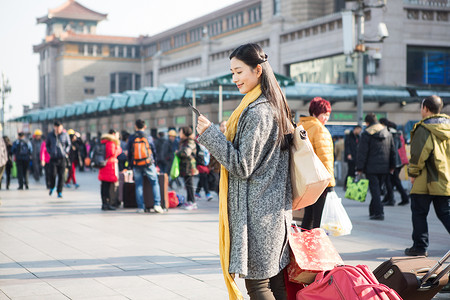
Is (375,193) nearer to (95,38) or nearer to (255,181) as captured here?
(255,181)

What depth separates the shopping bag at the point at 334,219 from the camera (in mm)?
6750

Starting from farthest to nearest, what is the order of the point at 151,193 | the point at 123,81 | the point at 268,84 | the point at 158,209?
the point at 123,81 → the point at 151,193 → the point at 158,209 → the point at 268,84

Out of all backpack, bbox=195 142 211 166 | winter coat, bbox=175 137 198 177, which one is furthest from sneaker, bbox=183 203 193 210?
backpack, bbox=195 142 211 166

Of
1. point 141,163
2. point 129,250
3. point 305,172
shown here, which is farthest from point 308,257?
point 141,163

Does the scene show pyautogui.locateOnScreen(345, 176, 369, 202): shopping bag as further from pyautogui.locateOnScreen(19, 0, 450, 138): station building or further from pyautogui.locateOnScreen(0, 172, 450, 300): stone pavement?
pyautogui.locateOnScreen(19, 0, 450, 138): station building

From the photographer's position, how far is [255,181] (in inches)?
129

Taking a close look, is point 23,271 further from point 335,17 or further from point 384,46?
point 335,17

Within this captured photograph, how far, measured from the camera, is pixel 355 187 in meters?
11.0

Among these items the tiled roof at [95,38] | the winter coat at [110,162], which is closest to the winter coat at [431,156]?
the winter coat at [110,162]

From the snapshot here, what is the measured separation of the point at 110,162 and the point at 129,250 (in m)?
5.09

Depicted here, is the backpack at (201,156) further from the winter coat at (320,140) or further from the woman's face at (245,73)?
the woman's face at (245,73)

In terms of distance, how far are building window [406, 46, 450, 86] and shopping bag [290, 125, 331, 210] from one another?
27.3m

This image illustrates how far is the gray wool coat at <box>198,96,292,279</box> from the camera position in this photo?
322 centimetres

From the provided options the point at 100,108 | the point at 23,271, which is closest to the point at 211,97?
the point at 100,108
